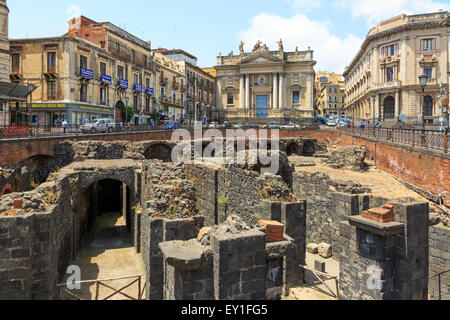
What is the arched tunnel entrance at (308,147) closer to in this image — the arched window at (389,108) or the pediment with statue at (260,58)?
the arched window at (389,108)

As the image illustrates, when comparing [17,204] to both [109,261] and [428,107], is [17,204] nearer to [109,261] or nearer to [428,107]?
[109,261]

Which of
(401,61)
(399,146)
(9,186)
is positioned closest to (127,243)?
(9,186)

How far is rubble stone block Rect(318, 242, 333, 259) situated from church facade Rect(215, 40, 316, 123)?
4210 cm

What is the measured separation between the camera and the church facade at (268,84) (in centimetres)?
5334

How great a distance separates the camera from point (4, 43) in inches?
1046

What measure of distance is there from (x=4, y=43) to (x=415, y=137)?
99.2 feet

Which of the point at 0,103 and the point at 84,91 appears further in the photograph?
the point at 84,91

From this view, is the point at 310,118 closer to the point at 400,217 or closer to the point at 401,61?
the point at 401,61

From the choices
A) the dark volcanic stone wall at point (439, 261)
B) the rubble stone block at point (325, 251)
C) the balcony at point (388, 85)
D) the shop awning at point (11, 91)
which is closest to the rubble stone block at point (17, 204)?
the rubble stone block at point (325, 251)

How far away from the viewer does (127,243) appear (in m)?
13.2

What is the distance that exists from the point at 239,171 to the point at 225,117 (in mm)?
45794

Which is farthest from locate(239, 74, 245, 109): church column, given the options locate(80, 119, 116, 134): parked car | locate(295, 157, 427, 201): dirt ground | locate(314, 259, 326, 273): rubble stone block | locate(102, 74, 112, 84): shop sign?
locate(314, 259, 326, 273): rubble stone block

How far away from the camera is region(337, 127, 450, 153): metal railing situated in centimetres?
1243

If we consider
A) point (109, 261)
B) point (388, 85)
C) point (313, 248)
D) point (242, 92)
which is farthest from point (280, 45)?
point (109, 261)
